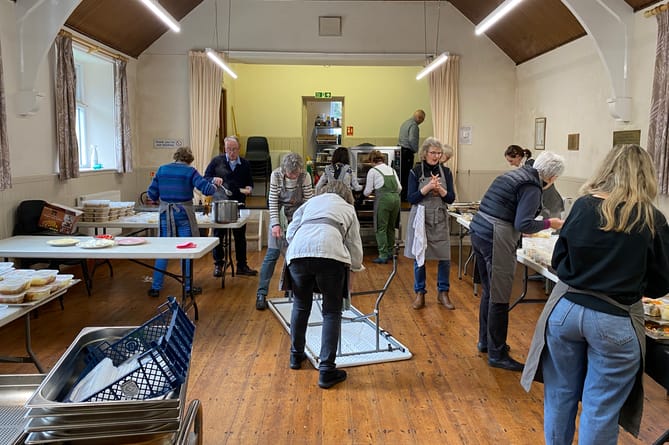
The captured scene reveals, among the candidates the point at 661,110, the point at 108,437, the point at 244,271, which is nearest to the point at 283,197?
the point at 244,271

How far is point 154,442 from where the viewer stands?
1.46m

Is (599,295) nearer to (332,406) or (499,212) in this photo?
(499,212)

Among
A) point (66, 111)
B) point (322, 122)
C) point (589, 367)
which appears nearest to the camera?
point (589, 367)

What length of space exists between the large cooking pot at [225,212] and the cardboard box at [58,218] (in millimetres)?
1404

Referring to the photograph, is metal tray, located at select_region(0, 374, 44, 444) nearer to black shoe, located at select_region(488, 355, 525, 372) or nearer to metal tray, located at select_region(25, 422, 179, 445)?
metal tray, located at select_region(25, 422, 179, 445)

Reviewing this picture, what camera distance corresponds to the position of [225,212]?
5828 mm

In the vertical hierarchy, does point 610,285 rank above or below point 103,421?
above

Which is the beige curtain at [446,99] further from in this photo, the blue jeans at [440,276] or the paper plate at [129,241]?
the paper plate at [129,241]

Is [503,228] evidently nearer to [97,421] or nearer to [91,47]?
[97,421]

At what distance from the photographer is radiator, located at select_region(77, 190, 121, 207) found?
6.73m

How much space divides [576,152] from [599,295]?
207 inches

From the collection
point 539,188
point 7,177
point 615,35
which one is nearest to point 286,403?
point 539,188

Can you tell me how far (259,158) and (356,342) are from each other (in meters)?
7.60

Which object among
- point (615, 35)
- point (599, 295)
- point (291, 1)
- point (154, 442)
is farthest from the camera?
point (291, 1)
